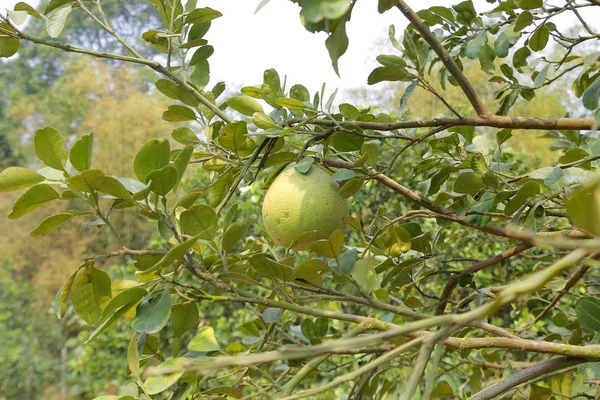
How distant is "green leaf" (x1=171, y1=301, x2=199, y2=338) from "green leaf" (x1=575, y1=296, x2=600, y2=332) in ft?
1.20

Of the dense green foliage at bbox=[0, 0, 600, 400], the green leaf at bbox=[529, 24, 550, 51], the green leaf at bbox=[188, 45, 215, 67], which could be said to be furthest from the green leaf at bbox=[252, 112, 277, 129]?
the green leaf at bbox=[529, 24, 550, 51]

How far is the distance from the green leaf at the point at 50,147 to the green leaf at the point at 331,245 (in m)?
0.21

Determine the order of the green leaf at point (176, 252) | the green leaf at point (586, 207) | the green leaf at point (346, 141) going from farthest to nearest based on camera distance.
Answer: the green leaf at point (346, 141) → the green leaf at point (176, 252) → the green leaf at point (586, 207)

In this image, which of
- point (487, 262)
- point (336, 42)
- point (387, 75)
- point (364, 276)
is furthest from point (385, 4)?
point (487, 262)

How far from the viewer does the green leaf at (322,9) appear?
297 millimetres

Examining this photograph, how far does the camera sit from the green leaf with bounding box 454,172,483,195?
0.60 meters

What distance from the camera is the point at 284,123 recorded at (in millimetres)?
545

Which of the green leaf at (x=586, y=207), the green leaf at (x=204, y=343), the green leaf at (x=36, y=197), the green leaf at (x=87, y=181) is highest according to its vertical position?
the green leaf at (x=586, y=207)

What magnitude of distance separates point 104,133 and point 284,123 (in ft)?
23.3

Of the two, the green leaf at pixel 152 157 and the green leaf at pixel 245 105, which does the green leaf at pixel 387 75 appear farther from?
the green leaf at pixel 152 157

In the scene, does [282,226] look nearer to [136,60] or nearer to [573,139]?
[136,60]

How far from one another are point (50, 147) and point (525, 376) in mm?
444

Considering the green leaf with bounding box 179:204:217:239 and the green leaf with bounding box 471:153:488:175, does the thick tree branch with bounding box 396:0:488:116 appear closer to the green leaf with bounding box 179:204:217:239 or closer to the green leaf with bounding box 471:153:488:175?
the green leaf with bounding box 471:153:488:175

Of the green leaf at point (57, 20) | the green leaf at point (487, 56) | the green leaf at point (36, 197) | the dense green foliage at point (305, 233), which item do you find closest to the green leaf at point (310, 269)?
the dense green foliage at point (305, 233)
